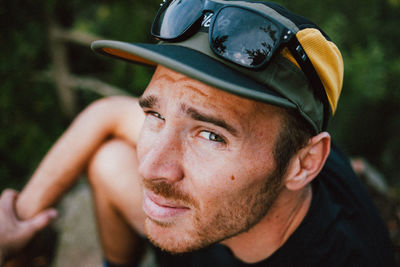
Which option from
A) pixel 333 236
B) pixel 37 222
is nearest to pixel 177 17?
pixel 333 236

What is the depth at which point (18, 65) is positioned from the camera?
3.41 m

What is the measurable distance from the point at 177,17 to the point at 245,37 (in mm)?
367

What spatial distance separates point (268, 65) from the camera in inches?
45.5

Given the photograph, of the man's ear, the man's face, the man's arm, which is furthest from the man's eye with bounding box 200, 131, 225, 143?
the man's arm

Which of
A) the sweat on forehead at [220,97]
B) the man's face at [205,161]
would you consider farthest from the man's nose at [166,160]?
the sweat on forehead at [220,97]

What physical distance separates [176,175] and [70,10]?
373 cm

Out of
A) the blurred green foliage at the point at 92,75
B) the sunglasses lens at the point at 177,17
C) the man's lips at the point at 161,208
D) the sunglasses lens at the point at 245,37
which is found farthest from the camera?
the blurred green foliage at the point at 92,75

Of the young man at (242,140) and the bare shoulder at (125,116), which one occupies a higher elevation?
the young man at (242,140)

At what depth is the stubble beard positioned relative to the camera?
1.36m

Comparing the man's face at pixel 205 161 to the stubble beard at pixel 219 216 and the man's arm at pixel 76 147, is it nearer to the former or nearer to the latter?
the stubble beard at pixel 219 216

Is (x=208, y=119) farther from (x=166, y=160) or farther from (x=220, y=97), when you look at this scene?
(x=166, y=160)

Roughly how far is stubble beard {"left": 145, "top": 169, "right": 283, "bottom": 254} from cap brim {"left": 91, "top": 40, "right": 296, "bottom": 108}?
475 millimetres

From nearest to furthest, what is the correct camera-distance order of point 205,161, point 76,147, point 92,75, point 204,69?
point 204,69, point 205,161, point 76,147, point 92,75

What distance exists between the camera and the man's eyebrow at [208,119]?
1.20m
